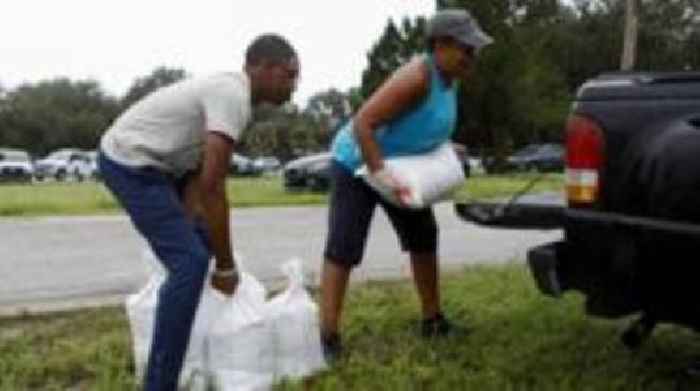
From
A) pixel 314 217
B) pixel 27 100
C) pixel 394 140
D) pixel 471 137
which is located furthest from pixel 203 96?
pixel 27 100

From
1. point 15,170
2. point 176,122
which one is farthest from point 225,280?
point 15,170

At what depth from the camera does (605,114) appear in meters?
4.78

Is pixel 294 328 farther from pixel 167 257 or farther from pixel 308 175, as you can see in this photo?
pixel 308 175

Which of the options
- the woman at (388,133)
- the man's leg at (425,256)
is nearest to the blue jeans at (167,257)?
the woman at (388,133)

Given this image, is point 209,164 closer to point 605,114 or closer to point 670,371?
point 605,114

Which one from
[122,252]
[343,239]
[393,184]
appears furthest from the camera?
[122,252]

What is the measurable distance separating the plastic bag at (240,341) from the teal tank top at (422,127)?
1020 mm

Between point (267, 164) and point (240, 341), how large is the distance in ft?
187

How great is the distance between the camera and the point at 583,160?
4.78 m

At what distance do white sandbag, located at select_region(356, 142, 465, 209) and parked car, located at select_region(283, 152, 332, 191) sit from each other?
74.4ft

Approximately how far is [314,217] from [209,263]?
13371mm

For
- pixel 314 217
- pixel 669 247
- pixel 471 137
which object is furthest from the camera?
pixel 471 137

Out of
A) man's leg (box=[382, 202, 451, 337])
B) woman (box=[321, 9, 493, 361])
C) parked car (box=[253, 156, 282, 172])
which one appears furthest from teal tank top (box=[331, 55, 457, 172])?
parked car (box=[253, 156, 282, 172])

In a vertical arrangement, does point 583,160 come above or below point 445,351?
above
